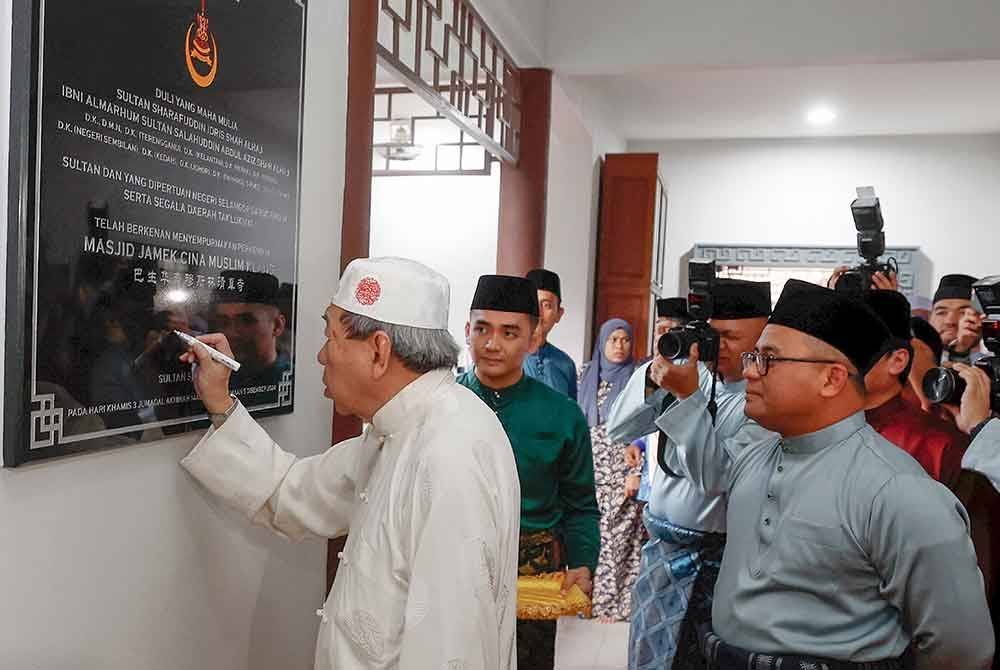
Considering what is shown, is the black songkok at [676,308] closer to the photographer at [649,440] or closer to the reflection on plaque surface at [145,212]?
the photographer at [649,440]

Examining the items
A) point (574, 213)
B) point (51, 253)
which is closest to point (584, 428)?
point (51, 253)

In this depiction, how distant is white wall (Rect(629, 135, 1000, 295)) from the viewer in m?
6.49

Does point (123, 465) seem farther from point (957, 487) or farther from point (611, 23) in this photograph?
point (611, 23)

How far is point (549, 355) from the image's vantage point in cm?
331

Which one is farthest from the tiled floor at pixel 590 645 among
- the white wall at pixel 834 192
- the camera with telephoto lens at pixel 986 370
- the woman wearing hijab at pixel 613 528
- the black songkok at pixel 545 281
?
the white wall at pixel 834 192

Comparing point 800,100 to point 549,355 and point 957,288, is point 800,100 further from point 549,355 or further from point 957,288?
point 549,355

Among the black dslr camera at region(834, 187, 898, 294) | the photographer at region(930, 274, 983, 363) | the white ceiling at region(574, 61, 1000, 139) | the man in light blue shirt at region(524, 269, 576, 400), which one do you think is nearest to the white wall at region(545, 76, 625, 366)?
the white ceiling at region(574, 61, 1000, 139)

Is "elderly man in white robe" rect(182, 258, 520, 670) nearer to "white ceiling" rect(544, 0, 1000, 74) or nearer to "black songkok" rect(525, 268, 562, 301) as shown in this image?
"black songkok" rect(525, 268, 562, 301)

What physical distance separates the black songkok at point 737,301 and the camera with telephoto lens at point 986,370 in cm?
53

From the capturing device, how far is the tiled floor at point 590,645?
341 centimetres

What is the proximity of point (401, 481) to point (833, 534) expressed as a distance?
73cm

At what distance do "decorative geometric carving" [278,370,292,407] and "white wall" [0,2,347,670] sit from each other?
0.05 metres

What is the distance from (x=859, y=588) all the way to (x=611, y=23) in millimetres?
3127

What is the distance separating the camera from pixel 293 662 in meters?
1.86
